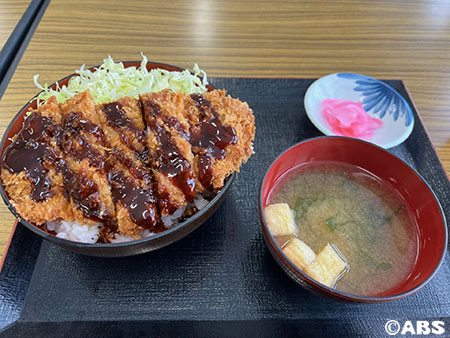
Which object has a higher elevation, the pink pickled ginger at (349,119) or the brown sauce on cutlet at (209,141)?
the brown sauce on cutlet at (209,141)

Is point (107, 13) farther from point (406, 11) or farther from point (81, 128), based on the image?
point (406, 11)

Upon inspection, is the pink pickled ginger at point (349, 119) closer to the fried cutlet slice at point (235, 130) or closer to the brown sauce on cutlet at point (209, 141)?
the fried cutlet slice at point (235, 130)

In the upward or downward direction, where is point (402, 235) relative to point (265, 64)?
downward

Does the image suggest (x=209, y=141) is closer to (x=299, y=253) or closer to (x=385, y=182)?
(x=299, y=253)

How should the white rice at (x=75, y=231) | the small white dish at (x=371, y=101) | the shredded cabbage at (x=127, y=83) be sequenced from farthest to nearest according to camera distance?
the small white dish at (x=371, y=101)
the shredded cabbage at (x=127, y=83)
the white rice at (x=75, y=231)

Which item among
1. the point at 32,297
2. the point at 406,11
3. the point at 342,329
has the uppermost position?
the point at 406,11

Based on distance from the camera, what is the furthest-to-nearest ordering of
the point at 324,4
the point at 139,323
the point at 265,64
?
the point at 324,4
the point at 265,64
the point at 139,323

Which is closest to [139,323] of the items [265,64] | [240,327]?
[240,327]

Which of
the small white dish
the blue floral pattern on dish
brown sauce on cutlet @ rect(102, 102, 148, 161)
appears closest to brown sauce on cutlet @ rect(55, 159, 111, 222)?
brown sauce on cutlet @ rect(102, 102, 148, 161)

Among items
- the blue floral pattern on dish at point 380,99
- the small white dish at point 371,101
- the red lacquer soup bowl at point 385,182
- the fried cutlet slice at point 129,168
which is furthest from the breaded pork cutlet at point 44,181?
the blue floral pattern on dish at point 380,99
